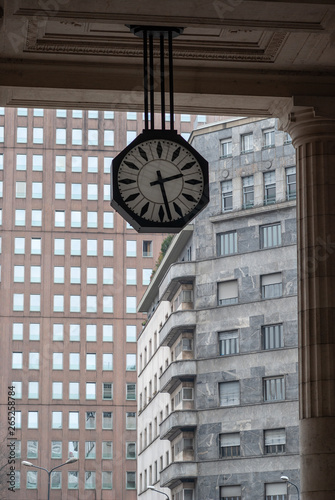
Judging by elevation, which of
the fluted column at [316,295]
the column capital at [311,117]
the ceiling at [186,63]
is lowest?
the fluted column at [316,295]

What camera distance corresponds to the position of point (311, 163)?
9062mm

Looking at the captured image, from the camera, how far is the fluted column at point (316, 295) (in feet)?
27.2

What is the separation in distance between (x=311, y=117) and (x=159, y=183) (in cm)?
186

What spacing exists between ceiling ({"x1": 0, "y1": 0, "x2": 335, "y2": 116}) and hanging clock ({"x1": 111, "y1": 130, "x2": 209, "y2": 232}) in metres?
0.89

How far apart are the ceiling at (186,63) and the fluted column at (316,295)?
0.36 m

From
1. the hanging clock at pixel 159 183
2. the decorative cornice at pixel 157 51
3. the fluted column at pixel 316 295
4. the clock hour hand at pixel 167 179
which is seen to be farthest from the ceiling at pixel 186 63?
the clock hour hand at pixel 167 179

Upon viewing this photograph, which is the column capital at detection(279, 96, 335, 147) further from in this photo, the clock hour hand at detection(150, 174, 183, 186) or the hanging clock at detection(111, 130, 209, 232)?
the clock hour hand at detection(150, 174, 183, 186)

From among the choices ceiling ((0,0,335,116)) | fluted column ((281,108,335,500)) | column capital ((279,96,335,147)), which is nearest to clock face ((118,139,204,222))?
ceiling ((0,0,335,116))

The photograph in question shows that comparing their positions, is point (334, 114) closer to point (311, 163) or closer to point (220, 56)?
point (311, 163)

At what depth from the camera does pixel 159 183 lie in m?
7.89

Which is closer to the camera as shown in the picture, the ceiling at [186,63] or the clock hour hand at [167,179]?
the clock hour hand at [167,179]

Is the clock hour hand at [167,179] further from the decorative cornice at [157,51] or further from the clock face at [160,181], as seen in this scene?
the decorative cornice at [157,51]

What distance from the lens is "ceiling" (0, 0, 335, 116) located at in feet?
27.2

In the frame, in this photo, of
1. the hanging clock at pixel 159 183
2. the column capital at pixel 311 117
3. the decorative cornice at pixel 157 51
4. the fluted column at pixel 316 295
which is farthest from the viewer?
Result: the column capital at pixel 311 117
